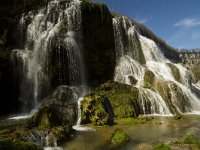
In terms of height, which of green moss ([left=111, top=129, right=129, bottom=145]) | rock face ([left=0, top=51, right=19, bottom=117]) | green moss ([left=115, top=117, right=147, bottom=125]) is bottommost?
green moss ([left=111, top=129, right=129, bottom=145])

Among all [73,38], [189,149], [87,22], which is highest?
[87,22]

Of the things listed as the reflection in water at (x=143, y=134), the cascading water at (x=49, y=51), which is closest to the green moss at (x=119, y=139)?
the reflection in water at (x=143, y=134)

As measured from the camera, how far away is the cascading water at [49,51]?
3912 centimetres

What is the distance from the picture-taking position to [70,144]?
20281mm

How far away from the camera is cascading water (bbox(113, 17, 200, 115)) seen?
33.8 metres

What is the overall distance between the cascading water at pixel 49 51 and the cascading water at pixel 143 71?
7598mm

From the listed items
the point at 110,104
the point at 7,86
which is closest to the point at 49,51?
the point at 7,86

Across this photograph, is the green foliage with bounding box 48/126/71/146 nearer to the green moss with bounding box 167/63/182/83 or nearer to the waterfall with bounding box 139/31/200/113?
the waterfall with bounding box 139/31/200/113

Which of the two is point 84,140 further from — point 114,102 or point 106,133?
point 114,102

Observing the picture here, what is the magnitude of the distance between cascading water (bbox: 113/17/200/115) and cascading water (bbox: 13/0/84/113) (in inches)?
299

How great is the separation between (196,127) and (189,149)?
29.2 feet

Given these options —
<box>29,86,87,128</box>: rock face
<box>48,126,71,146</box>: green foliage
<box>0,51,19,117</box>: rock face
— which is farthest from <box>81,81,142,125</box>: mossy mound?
<box>0,51,19,117</box>: rock face

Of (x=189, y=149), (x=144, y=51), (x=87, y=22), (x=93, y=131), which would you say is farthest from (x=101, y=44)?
(x=189, y=149)

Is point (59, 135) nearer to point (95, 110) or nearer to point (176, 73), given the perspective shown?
point (95, 110)
